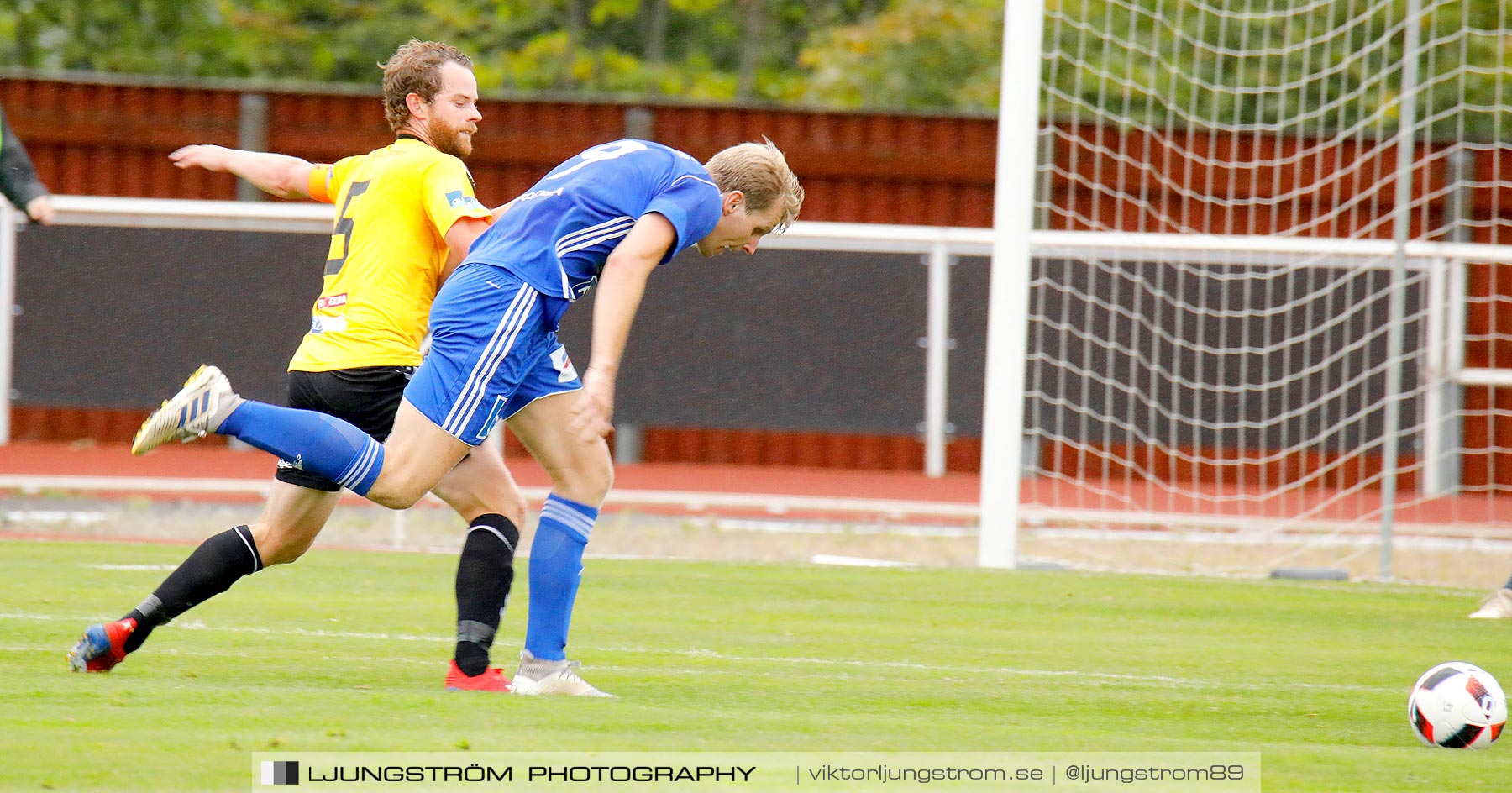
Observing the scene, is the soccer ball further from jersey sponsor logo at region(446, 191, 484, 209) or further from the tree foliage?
the tree foliage

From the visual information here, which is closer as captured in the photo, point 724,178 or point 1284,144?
point 724,178

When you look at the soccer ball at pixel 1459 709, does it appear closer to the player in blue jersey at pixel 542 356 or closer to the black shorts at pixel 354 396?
the player in blue jersey at pixel 542 356

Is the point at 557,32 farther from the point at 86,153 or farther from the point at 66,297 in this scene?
the point at 66,297

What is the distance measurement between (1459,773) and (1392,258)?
7013 mm

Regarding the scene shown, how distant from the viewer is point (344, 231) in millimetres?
5168

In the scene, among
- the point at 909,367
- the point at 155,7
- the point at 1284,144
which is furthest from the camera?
the point at 155,7

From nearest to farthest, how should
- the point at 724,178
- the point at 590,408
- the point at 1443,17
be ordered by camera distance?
the point at 590,408 → the point at 724,178 → the point at 1443,17

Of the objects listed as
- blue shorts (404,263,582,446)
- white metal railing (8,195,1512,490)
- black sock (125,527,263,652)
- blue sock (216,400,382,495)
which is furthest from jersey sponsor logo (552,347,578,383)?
white metal railing (8,195,1512,490)

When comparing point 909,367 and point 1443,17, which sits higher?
point 1443,17

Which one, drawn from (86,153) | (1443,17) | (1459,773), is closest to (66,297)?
(86,153)

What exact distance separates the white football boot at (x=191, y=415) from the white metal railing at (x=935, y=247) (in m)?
→ 6.96

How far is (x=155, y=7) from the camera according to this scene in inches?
911

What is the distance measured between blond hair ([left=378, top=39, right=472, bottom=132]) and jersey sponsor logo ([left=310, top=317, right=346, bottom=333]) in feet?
2.00

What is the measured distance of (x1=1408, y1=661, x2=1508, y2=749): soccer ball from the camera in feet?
15.2
